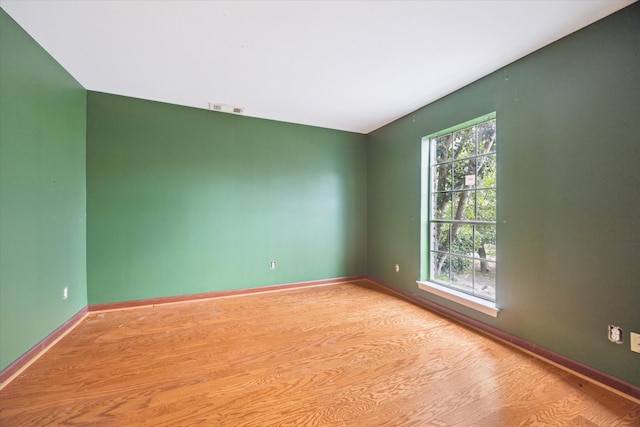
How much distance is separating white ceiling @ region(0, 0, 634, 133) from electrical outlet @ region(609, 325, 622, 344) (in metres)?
2.12

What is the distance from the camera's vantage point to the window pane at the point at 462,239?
2.79 meters

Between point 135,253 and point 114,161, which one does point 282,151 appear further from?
point 135,253

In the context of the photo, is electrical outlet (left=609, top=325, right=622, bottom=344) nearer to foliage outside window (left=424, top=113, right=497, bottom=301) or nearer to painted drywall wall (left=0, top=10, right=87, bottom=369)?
foliage outside window (left=424, top=113, right=497, bottom=301)

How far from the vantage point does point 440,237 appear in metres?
3.20

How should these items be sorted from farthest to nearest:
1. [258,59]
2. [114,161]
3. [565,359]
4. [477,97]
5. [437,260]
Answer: [437,260] → [114,161] → [477,97] → [258,59] → [565,359]

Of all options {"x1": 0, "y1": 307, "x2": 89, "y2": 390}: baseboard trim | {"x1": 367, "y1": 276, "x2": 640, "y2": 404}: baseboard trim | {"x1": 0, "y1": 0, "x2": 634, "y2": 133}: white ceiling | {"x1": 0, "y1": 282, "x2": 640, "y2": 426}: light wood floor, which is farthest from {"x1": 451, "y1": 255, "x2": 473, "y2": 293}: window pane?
{"x1": 0, "y1": 307, "x2": 89, "y2": 390}: baseboard trim

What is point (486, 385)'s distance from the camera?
172 cm

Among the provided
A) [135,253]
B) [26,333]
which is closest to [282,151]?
[135,253]

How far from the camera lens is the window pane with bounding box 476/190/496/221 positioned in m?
2.52

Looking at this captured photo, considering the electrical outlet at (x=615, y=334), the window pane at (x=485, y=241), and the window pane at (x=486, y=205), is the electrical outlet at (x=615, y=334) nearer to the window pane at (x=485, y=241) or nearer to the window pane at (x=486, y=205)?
the window pane at (x=485, y=241)

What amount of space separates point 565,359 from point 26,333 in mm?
4116

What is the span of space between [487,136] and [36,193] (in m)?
4.11

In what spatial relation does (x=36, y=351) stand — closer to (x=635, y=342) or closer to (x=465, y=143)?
(x=635, y=342)

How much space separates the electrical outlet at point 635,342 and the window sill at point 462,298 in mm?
829
